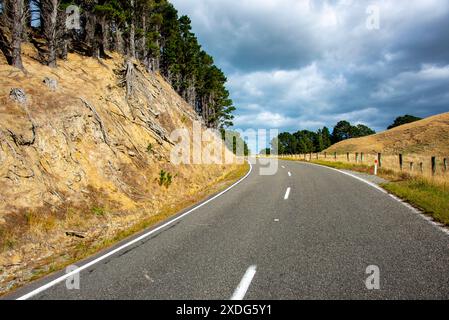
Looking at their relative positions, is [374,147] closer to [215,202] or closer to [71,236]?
[215,202]

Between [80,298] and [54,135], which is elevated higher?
[54,135]

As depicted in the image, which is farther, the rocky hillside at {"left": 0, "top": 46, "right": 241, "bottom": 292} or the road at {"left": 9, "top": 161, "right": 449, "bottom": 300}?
the rocky hillside at {"left": 0, "top": 46, "right": 241, "bottom": 292}

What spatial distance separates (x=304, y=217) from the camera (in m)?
7.45

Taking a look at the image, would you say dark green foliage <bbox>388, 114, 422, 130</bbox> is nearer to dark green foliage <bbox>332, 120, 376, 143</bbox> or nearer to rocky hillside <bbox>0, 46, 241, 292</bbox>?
dark green foliage <bbox>332, 120, 376, 143</bbox>

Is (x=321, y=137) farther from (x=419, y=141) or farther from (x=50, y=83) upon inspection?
(x=50, y=83)

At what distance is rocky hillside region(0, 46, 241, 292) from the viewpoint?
23.5ft

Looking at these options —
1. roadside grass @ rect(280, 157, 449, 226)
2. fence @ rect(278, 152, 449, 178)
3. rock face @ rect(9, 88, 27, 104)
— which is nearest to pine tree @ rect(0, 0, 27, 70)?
rock face @ rect(9, 88, 27, 104)

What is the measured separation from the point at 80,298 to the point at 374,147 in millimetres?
82789

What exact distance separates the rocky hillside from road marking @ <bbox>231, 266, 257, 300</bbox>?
4.18 m

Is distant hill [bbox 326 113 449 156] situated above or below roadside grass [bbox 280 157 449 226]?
above

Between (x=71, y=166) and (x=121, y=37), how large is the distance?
→ 24283 millimetres

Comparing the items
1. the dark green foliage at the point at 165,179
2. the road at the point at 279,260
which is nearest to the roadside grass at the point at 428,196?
the road at the point at 279,260

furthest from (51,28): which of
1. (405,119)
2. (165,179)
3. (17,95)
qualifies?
(405,119)
